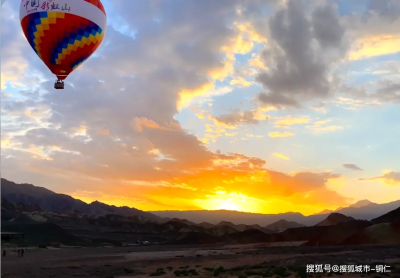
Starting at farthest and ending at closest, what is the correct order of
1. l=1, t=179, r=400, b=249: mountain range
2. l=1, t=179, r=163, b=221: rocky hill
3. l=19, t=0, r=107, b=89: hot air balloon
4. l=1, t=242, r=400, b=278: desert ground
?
l=1, t=179, r=163, b=221: rocky hill < l=1, t=179, r=400, b=249: mountain range < l=19, t=0, r=107, b=89: hot air balloon < l=1, t=242, r=400, b=278: desert ground

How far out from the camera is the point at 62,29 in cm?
2633

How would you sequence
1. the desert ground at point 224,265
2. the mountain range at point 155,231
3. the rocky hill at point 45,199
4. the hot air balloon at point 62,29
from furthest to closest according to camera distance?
the rocky hill at point 45,199, the mountain range at point 155,231, the hot air balloon at point 62,29, the desert ground at point 224,265

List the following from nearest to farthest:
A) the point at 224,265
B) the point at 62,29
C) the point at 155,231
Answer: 1. the point at 62,29
2. the point at 224,265
3. the point at 155,231

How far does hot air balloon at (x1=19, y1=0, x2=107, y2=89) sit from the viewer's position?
85.3 feet

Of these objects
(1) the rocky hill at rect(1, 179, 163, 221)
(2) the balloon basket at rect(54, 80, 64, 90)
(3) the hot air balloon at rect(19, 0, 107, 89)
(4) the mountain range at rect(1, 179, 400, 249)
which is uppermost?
(3) the hot air balloon at rect(19, 0, 107, 89)

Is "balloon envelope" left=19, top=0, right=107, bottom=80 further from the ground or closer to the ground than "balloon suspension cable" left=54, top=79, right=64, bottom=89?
further from the ground

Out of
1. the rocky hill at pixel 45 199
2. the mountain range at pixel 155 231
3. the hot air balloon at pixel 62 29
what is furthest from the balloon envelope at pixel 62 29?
the rocky hill at pixel 45 199

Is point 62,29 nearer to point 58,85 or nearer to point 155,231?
point 58,85

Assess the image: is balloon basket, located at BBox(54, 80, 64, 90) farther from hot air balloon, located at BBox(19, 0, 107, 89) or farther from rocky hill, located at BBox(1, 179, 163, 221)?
rocky hill, located at BBox(1, 179, 163, 221)

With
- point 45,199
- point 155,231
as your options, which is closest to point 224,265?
point 155,231

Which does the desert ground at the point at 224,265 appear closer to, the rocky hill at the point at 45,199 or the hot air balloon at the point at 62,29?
the hot air balloon at the point at 62,29

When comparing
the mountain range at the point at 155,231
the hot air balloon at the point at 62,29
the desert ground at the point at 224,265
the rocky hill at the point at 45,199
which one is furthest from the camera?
the rocky hill at the point at 45,199

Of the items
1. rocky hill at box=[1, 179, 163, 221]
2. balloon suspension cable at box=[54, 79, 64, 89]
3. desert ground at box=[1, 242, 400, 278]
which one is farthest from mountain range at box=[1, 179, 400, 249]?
balloon suspension cable at box=[54, 79, 64, 89]

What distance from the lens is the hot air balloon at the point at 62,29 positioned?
85.3 ft
